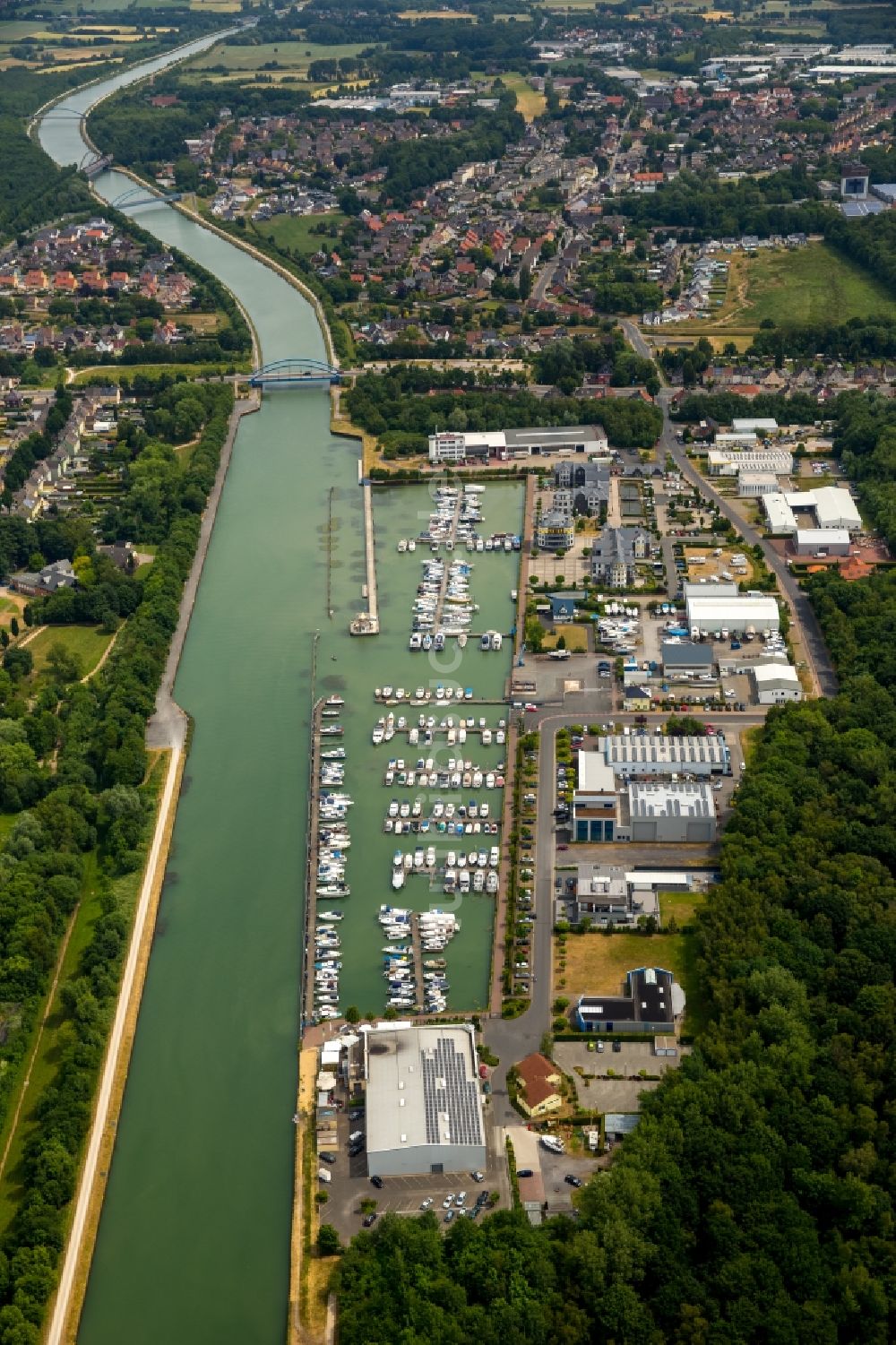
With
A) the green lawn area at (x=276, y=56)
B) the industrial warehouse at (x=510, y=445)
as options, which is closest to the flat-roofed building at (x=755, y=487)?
the industrial warehouse at (x=510, y=445)

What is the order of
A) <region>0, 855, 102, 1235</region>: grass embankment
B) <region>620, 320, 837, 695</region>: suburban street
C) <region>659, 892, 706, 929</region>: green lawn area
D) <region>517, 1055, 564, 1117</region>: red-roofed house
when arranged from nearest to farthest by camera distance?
1. <region>0, 855, 102, 1235</region>: grass embankment
2. <region>517, 1055, 564, 1117</region>: red-roofed house
3. <region>659, 892, 706, 929</region>: green lawn area
4. <region>620, 320, 837, 695</region>: suburban street

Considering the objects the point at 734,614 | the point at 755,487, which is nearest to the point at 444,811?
the point at 734,614

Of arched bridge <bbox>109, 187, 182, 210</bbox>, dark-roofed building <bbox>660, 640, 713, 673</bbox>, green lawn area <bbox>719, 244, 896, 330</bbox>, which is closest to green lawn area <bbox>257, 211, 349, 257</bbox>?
arched bridge <bbox>109, 187, 182, 210</bbox>

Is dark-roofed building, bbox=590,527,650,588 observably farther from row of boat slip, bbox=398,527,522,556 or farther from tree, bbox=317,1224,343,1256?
tree, bbox=317,1224,343,1256

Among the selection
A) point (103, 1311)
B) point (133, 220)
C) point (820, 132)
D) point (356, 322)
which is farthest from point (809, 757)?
point (820, 132)

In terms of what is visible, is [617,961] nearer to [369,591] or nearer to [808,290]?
[369,591]

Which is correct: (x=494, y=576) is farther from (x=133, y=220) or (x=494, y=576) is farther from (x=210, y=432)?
(x=133, y=220)

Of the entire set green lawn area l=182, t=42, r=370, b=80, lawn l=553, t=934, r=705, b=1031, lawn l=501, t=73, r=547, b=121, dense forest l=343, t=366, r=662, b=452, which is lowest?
lawn l=553, t=934, r=705, b=1031

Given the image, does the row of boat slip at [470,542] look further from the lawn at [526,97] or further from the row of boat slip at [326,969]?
the lawn at [526,97]
